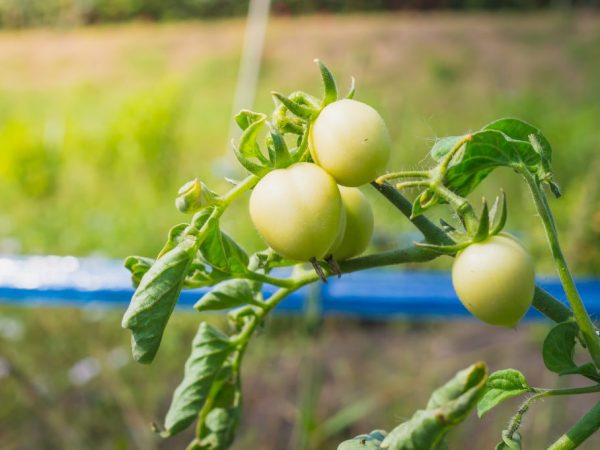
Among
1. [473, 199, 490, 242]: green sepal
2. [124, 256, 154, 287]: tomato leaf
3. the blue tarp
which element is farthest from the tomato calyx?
the blue tarp

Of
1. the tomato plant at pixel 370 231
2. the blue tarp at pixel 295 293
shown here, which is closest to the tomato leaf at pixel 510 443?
the tomato plant at pixel 370 231

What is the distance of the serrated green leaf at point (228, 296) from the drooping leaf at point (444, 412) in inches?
4.4

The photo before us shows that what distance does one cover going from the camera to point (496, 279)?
0.26 metres

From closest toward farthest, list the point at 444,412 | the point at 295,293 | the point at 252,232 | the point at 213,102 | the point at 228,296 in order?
the point at 444,412
the point at 228,296
the point at 295,293
the point at 252,232
the point at 213,102

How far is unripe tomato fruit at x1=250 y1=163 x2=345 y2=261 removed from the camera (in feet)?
0.87

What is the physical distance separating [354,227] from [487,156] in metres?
0.06

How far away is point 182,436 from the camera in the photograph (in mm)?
1477

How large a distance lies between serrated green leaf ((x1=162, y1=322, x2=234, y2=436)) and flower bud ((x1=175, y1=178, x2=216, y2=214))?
0.29 ft

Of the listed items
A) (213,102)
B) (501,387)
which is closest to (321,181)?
(501,387)

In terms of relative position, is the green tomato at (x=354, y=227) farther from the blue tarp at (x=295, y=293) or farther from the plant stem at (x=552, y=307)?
the blue tarp at (x=295, y=293)

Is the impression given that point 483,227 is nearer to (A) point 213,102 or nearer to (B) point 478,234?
(B) point 478,234

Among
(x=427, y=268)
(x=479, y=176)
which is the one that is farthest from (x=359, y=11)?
(x=479, y=176)

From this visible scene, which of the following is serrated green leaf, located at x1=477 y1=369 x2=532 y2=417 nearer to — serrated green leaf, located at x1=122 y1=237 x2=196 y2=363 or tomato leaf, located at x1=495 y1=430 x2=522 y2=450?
tomato leaf, located at x1=495 y1=430 x2=522 y2=450

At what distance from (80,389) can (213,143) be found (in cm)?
238
